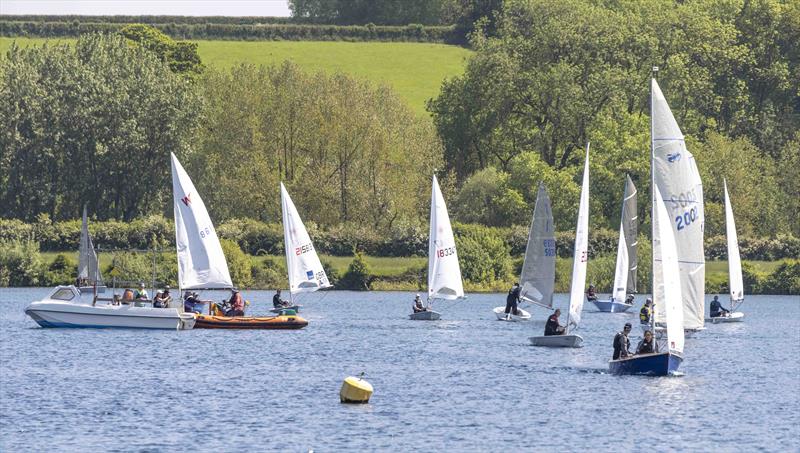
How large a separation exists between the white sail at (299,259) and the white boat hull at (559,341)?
16.6 metres

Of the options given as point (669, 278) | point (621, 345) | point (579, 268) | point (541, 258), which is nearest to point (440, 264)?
point (541, 258)

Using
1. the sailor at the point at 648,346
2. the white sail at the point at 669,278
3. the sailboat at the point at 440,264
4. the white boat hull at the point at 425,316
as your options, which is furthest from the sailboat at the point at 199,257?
the white sail at the point at 669,278

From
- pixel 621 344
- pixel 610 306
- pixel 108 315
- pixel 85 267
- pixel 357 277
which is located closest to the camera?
pixel 621 344

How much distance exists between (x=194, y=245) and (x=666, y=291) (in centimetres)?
2592

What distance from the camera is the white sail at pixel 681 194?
51469mm

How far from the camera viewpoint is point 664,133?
5153cm

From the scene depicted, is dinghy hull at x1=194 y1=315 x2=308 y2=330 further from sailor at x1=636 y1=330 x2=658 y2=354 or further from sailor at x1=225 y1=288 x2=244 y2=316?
sailor at x1=636 y1=330 x2=658 y2=354

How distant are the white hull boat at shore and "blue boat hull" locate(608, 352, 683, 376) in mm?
23468

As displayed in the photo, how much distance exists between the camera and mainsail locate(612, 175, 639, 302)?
8750 cm

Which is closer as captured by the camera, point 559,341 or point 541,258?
point 559,341

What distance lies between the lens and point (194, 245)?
224ft

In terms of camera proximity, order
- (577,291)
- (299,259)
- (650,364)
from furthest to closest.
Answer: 1. (299,259)
2. (577,291)
3. (650,364)

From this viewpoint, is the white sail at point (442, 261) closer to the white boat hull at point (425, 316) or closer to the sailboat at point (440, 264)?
the sailboat at point (440, 264)

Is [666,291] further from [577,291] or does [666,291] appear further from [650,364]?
[577,291]
